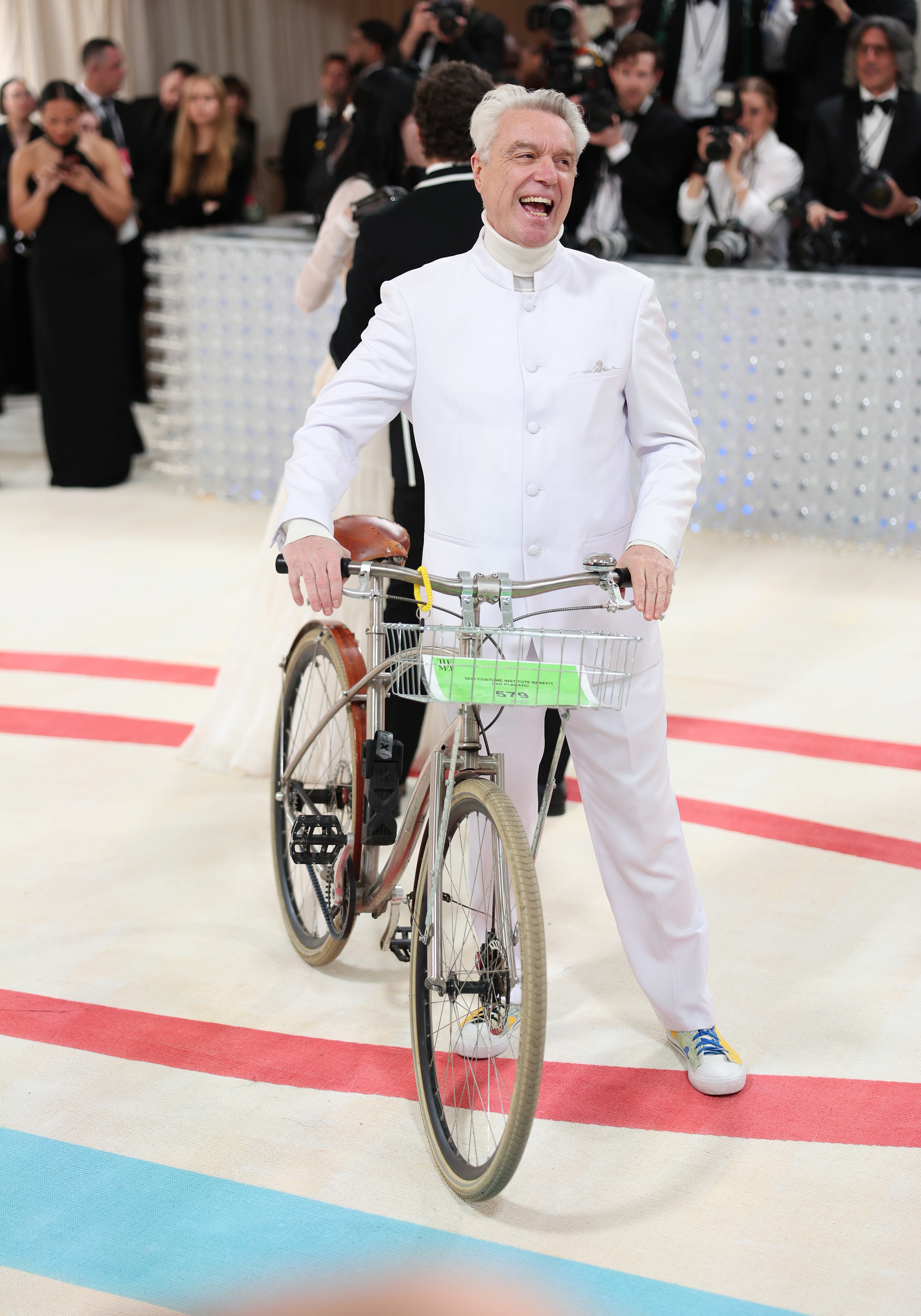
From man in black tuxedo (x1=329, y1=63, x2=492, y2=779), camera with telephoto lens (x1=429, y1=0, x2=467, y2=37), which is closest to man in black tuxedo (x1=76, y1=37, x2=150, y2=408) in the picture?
camera with telephoto lens (x1=429, y1=0, x2=467, y2=37)

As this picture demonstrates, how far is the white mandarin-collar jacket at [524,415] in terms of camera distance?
213cm

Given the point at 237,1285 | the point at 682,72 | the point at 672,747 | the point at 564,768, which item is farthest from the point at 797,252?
the point at 237,1285

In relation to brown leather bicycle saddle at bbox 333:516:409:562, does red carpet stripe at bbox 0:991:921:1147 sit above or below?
below

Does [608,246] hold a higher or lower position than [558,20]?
lower

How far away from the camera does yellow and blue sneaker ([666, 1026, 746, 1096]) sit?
235 centimetres

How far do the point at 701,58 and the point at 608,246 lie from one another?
4.68 ft

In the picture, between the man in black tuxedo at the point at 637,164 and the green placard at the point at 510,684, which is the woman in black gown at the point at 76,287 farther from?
the green placard at the point at 510,684

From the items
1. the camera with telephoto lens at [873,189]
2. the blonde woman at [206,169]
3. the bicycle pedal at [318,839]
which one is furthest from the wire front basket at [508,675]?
the blonde woman at [206,169]

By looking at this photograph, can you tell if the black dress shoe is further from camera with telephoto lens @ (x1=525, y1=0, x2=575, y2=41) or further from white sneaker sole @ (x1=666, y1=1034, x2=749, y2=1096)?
camera with telephoto lens @ (x1=525, y1=0, x2=575, y2=41)

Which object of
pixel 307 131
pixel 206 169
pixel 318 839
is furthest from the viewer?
pixel 307 131

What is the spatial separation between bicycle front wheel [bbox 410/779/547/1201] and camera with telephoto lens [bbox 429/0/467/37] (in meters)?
4.32

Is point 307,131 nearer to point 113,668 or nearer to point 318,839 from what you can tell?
point 113,668

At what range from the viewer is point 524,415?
2.14 metres

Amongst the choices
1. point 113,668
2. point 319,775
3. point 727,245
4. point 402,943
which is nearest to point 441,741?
point 402,943
